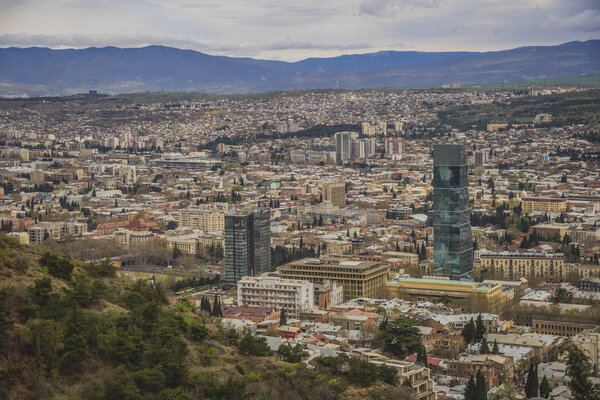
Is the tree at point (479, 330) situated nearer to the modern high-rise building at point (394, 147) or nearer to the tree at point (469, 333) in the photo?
the tree at point (469, 333)

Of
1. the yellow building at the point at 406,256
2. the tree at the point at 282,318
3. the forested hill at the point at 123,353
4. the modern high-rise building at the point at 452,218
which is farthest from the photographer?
the yellow building at the point at 406,256

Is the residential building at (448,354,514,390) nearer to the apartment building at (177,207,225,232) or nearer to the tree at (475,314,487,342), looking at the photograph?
the tree at (475,314,487,342)

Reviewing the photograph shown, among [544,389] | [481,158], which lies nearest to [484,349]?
[544,389]

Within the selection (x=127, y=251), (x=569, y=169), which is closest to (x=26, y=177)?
(x=127, y=251)

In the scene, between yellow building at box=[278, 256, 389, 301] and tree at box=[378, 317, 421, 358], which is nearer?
tree at box=[378, 317, 421, 358]

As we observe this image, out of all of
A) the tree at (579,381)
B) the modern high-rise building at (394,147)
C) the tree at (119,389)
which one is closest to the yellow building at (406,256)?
the tree at (579,381)

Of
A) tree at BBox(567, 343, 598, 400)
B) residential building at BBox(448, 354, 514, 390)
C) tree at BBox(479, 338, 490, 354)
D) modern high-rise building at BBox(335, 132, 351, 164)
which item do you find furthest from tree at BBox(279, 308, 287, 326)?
modern high-rise building at BBox(335, 132, 351, 164)
